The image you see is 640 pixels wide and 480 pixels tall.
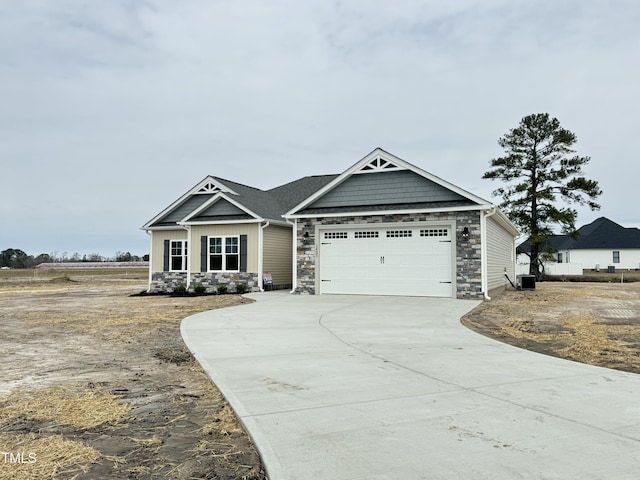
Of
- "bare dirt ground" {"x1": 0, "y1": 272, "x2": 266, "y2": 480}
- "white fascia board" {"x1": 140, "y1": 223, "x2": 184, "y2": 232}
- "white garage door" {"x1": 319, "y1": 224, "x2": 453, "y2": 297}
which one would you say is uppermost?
"white fascia board" {"x1": 140, "y1": 223, "x2": 184, "y2": 232}

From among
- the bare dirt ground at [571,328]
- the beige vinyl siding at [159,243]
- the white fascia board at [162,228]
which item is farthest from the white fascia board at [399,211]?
the beige vinyl siding at [159,243]

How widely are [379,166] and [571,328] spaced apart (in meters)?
9.14

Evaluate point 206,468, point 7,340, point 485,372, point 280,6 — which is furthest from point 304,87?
point 206,468

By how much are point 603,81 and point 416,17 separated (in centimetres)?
878

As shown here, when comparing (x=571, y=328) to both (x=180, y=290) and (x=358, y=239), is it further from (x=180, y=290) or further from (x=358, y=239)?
(x=180, y=290)

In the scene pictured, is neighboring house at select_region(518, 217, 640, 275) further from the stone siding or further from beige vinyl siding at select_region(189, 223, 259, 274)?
beige vinyl siding at select_region(189, 223, 259, 274)

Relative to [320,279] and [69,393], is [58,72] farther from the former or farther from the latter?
[69,393]

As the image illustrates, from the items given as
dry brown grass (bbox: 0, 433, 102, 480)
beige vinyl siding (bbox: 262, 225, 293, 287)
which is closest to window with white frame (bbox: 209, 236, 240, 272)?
beige vinyl siding (bbox: 262, 225, 293, 287)

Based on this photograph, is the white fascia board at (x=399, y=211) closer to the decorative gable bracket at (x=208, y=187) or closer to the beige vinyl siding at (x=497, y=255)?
the beige vinyl siding at (x=497, y=255)

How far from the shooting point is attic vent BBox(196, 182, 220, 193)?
71.1 ft

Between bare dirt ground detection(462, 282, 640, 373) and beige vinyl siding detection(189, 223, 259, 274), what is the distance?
9.44 meters

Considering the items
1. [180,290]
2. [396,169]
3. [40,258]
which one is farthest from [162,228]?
[40,258]

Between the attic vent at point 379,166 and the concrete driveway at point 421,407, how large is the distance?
9.45m

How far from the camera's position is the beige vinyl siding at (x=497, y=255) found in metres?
16.9
